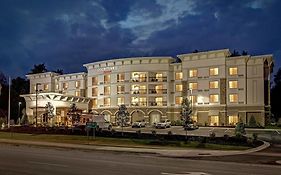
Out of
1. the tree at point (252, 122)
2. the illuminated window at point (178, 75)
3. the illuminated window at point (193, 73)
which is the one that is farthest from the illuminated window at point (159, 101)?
the tree at point (252, 122)

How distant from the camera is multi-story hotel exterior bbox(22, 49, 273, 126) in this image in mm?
74688

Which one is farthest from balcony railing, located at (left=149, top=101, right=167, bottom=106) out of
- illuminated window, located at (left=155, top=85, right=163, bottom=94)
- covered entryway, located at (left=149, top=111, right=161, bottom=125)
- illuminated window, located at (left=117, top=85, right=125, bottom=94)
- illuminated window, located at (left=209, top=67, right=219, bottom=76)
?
illuminated window, located at (left=209, top=67, right=219, bottom=76)

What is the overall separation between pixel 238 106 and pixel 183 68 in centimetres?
1349

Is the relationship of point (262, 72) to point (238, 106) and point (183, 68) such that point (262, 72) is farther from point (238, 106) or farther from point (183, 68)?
point (183, 68)

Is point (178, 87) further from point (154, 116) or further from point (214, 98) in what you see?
point (214, 98)

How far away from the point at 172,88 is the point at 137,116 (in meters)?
9.50

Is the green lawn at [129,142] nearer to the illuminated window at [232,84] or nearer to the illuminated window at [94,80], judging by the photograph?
the illuminated window at [232,84]

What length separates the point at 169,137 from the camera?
123 ft

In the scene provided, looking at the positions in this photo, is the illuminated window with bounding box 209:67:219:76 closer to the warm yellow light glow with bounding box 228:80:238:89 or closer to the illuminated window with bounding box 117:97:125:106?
the warm yellow light glow with bounding box 228:80:238:89

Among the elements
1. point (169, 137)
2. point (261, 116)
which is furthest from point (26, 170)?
point (261, 116)

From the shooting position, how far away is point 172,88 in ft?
274

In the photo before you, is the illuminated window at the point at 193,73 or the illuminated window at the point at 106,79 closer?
the illuminated window at the point at 193,73

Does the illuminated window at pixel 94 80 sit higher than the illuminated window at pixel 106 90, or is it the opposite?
the illuminated window at pixel 94 80

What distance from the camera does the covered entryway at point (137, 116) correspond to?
84.2m
